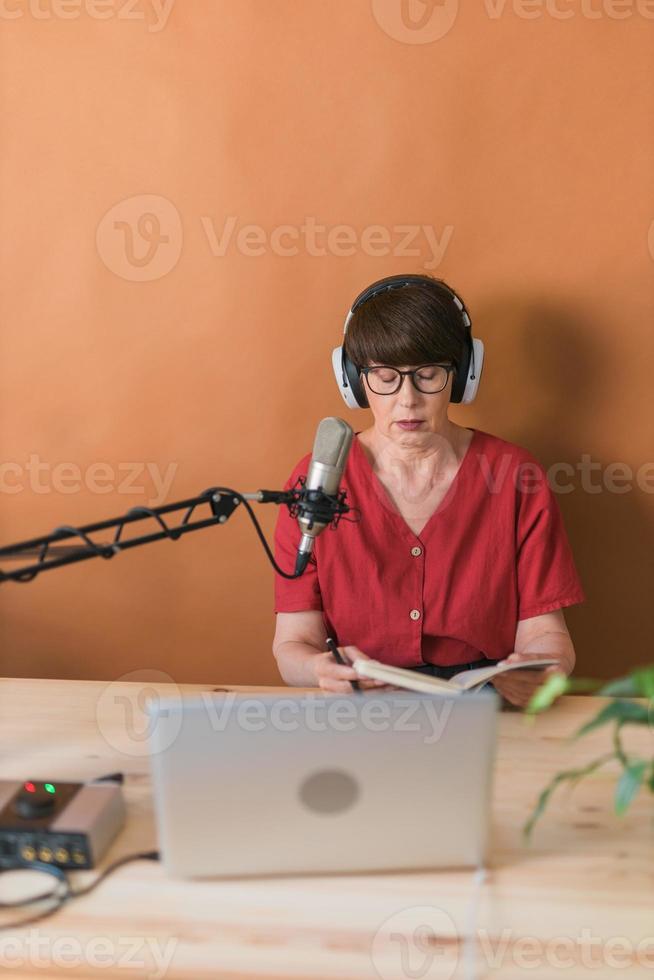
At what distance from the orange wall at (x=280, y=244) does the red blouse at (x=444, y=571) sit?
372mm

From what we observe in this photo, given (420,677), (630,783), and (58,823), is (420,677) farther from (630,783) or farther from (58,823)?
(58,823)

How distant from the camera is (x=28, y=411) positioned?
7.48 feet

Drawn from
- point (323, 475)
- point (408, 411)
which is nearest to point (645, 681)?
point (323, 475)

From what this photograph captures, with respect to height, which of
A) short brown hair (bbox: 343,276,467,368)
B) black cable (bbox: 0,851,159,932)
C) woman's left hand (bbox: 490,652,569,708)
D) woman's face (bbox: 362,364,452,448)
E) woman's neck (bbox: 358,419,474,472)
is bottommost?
black cable (bbox: 0,851,159,932)

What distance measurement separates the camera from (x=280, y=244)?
2135mm

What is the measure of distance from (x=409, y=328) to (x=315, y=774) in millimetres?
Answer: 928

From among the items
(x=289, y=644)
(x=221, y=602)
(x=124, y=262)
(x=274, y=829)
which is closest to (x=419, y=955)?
(x=274, y=829)

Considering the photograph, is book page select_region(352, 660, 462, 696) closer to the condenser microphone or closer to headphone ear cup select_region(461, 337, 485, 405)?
the condenser microphone

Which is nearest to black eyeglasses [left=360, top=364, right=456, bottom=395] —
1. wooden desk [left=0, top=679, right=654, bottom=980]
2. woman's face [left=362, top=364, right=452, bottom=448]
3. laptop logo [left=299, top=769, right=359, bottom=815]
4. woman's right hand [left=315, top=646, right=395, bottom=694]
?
woman's face [left=362, top=364, right=452, bottom=448]

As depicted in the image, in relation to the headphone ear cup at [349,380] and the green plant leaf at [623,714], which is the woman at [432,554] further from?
the green plant leaf at [623,714]

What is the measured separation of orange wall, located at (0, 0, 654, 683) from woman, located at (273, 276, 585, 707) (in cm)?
34

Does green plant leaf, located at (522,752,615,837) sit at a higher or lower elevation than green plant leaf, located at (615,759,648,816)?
lower

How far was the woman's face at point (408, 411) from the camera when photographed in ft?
5.80

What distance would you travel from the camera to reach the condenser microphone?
1266mm
